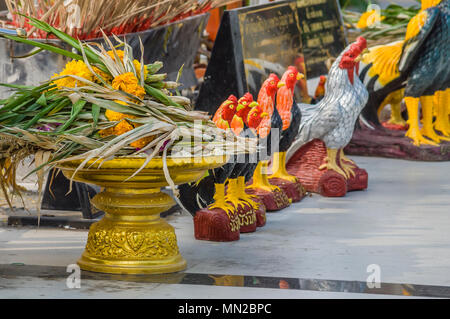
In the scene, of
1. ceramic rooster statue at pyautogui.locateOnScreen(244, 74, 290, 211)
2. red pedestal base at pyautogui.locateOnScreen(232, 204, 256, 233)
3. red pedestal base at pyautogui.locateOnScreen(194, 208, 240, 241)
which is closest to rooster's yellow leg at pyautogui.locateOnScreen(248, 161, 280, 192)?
ceramic rooster statue at pyautogui.locateOnScreen(244, 74, 290, 211)

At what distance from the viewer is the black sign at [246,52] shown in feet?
19.0

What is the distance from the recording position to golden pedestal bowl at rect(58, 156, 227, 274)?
3.77 meters

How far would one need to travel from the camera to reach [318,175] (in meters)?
6.48

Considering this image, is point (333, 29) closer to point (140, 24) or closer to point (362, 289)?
point (140, 24)

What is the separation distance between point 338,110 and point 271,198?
1.08 meters

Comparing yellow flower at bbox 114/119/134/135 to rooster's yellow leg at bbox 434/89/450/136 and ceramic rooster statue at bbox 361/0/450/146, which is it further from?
rooster's yellow leg at bbox 434/89/450/136

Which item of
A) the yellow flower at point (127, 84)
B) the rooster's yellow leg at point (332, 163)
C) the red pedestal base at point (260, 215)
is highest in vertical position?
the yellow flower at point (127, 84)

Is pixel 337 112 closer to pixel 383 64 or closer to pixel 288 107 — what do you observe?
pixel 288 107

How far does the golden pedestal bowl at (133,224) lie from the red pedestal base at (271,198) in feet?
5.37

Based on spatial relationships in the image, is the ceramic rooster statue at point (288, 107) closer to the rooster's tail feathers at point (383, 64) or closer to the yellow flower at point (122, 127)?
the yellow flower at point (122, 127)

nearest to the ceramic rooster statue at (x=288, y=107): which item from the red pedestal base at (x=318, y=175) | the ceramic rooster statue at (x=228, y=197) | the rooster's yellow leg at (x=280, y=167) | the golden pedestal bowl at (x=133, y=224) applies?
the rooster's yellow leg at (x=280, y=167)

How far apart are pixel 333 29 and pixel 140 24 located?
140 inches

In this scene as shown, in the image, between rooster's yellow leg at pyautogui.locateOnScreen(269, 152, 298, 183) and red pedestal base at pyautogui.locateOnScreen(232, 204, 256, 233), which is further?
rooster's yellow leg at pyautogui.locateOnScreen(269, 152, 298, 183)

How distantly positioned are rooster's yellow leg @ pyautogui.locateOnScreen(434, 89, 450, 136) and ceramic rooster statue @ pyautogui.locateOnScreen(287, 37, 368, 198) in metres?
2.68
